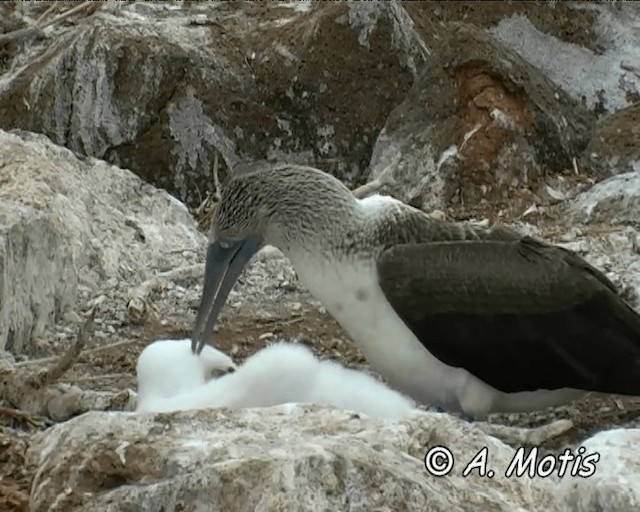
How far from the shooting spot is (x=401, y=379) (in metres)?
4.64

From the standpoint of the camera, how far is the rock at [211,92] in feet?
29.0

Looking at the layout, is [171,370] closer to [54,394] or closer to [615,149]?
[54,394]

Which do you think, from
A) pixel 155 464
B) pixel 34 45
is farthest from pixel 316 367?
pixel 34 45

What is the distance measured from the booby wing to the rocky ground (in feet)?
0.90

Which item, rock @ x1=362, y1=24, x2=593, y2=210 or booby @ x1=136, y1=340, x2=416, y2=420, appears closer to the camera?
booby @ x1=136, y1=340, x2=416, y2=420

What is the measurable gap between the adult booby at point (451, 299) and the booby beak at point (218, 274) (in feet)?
0.26

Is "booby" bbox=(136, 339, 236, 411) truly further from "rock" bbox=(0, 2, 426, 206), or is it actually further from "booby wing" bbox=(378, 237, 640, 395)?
"rock" bbox=(0, 2, 426, 206)

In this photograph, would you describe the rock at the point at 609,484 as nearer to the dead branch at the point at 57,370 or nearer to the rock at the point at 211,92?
the dead branch at the point at 57,370

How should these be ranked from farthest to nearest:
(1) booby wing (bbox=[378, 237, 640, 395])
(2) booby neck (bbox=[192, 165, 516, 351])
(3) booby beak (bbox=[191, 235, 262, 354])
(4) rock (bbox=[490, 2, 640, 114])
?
(4) rock (bbox=[490, 2, 640, 114])
(3) booby beak (bbox=[191, 235, 262, 354])
(2) booby neck (bbox=[192, 165, 516, 351])
(1) booby wing (bbox=[378, 237, 640, 395])

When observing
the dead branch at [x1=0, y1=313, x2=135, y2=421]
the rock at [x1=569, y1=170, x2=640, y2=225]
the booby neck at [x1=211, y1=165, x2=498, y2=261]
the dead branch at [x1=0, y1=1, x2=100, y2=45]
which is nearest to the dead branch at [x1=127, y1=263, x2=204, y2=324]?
the booby neck at [x1=211, y1=165, x2=498, y2=261]

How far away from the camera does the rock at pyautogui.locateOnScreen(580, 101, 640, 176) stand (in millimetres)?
7953

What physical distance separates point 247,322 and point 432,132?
233cm

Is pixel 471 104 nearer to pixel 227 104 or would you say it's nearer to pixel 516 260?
pixel 227 104

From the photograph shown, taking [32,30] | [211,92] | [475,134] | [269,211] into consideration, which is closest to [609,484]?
[269,211]
